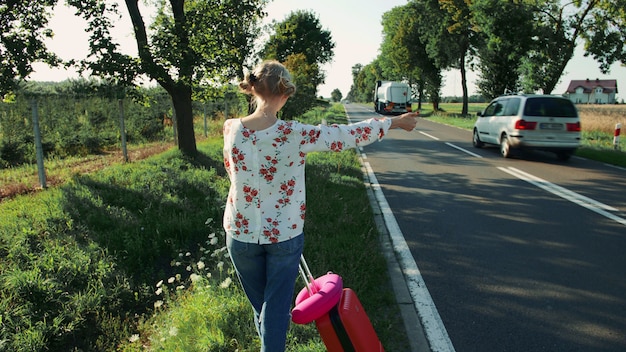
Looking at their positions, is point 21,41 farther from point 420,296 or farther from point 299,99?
point 299,99

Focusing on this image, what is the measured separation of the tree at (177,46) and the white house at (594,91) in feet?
401

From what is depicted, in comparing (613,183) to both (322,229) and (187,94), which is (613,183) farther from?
(187,94)

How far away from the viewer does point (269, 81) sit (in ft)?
6.97

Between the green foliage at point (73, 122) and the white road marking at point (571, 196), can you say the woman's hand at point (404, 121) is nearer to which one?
the white road marking at point (571, 196)

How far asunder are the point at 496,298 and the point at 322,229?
216 centimetres

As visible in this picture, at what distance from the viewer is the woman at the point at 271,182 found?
83.4 inches

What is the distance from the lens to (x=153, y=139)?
1741 centimetres

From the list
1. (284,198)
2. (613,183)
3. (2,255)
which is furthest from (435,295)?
(613,183)

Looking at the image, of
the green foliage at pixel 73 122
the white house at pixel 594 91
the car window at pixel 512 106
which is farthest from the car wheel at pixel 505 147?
the white house at pixel 594 91

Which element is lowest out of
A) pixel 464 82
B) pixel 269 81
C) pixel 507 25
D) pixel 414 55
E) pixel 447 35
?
pixel 269 81

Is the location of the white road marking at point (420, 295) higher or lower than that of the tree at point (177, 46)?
lower

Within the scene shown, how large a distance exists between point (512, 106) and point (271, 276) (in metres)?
11.8

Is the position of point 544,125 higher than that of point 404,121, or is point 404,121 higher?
point 404,121

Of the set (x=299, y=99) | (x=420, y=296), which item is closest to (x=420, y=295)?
(x=420, y=296)
